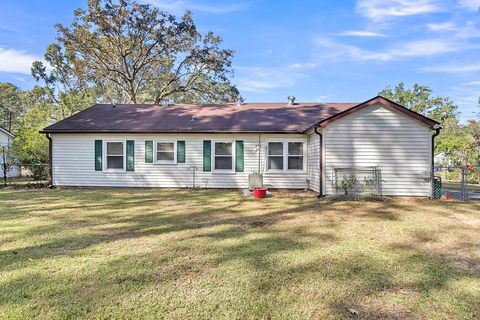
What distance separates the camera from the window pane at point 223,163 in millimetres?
13578

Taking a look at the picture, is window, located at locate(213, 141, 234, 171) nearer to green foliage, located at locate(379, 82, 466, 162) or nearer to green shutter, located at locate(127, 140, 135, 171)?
green shutter, located at locate(127, 140, 135, 171)

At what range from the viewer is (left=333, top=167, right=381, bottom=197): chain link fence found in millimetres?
10727

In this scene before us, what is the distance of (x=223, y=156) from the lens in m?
13.6

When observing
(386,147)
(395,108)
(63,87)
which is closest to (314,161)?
(386,147)

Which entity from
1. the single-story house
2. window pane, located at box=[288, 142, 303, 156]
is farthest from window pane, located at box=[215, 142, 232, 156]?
window pane, located at box=[288, 142, 303, 156]

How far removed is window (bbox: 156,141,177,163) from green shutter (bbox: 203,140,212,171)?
132 centimetres

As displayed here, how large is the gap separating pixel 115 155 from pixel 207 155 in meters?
3.90

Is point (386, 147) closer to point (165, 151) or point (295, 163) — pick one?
point (295, 163)

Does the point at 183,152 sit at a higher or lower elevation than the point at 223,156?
higher

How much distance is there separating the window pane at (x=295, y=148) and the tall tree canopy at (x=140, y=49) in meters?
14.8

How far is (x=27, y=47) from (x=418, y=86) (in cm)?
4297

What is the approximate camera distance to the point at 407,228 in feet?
21.1

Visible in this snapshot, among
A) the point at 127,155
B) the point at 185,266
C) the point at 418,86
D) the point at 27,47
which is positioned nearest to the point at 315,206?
the point at 185,266

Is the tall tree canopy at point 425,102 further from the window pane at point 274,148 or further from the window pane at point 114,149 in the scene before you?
the window pane at point 114,149
